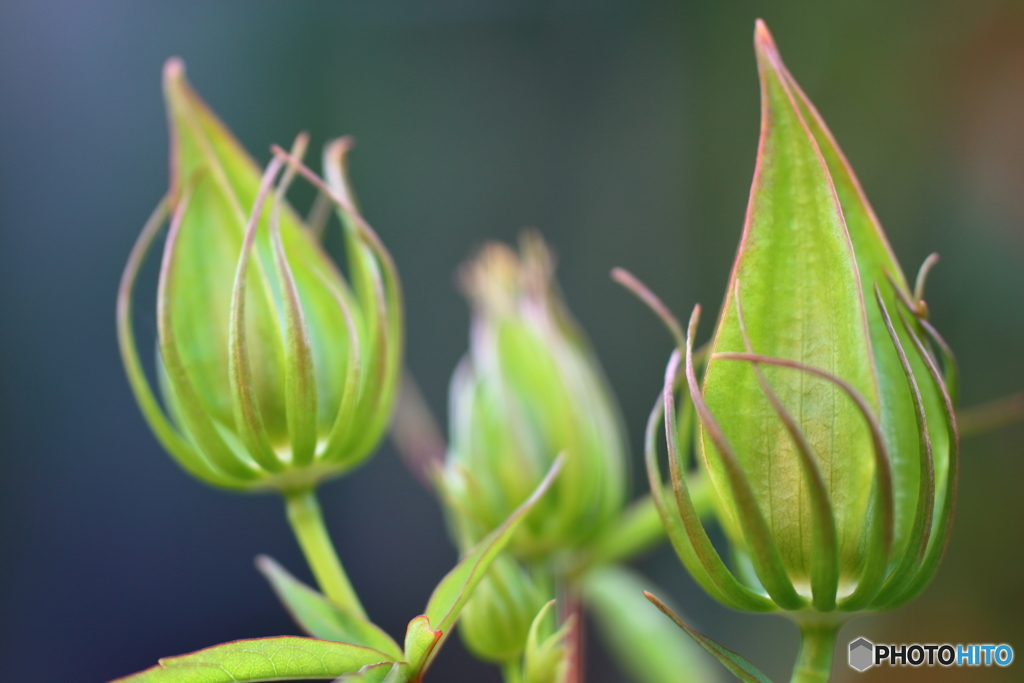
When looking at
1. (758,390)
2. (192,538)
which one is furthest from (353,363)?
(192,538)

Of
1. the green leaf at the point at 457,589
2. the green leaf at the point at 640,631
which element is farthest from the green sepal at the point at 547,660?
the green leaf at the point at 640,631

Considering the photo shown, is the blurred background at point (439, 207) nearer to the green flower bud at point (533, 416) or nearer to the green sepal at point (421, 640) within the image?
the green flower bud at point (533, 416)

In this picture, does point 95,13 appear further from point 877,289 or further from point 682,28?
point 877,289

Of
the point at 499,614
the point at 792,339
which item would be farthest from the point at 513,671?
the point at 792,339

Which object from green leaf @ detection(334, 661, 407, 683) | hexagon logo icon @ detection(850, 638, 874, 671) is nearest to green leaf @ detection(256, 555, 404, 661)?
green leaf @ detection(334, 661, 407, 683)

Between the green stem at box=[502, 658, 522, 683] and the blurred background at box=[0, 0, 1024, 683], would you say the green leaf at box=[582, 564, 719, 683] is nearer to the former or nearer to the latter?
the green stem at box=[502, 658, 522, 683]

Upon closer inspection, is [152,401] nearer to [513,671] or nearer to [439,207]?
[513,671]
